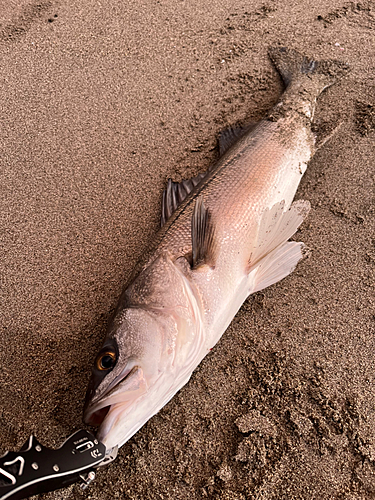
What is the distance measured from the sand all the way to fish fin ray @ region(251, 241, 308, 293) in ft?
0.39

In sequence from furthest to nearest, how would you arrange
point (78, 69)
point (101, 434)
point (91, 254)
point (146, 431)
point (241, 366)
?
point (78, 69) → point (91, 254) → point (241, 366) → point (146, 431) → point (101, 434)

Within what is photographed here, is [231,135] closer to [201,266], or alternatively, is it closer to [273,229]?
[273,229]

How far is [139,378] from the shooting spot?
5.43 ft

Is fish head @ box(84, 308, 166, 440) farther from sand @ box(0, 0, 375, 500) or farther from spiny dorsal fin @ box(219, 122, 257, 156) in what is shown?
spiny dorsal fin @ box(219, 122, 257, 156)

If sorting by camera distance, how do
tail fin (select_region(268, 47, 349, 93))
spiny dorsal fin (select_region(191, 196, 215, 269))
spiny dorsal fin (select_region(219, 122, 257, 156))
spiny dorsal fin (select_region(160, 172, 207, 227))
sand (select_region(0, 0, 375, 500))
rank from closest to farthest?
sand (select_region(0, 0, 375, 500)), spiny dorsal fin (select_region(191, 196, 215, 269)), spiny dorsal fin (select_region(160, 172, 207, 227)), spiny dorsal fin (select_region(219, 122, 257, 156)), tail fin (select_region(268, 47, 349, 93))

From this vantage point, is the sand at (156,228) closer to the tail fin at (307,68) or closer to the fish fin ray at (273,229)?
the tail fin at (307,68)

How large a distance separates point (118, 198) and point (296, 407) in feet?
6.26

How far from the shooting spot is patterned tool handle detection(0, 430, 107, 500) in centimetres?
143

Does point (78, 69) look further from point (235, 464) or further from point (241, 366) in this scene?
point (235, 464)

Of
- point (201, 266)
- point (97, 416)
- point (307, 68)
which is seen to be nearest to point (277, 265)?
point (201, 266)

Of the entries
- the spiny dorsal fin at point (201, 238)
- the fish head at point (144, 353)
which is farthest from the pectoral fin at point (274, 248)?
the fish head at point (144, 353)

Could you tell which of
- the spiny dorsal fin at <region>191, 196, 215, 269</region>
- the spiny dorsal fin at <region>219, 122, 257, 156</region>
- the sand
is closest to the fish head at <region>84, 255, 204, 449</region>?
the spiny dorsal fin at <region>191, 196, 215, 269</region>

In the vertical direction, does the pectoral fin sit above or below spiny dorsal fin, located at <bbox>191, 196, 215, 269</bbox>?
below

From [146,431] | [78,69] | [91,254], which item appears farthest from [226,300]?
[78,69]
